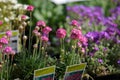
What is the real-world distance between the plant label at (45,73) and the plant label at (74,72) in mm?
113

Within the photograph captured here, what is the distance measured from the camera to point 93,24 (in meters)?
3.72

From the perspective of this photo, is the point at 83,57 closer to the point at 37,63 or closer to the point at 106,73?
the point at 106,73

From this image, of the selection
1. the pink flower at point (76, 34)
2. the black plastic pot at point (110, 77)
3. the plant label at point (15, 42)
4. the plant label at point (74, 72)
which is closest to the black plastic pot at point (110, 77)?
the black plastic pot at point (110, 77)

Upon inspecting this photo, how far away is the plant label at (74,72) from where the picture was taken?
2309mm

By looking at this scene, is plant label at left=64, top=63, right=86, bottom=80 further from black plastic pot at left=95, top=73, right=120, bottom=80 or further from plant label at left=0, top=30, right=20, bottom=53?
plant label at left=0, top=30, right=20, bottom=53

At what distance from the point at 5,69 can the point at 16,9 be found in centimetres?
107

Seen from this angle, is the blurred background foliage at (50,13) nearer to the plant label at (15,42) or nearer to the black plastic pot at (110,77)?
the plant label at (15,42)

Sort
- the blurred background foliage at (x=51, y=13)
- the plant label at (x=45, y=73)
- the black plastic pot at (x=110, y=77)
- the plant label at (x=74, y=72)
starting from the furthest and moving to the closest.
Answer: the blurred background foliage at (x=51, y=13)
the black plastic pot at (x=110, y=77)
the plant label at (x=74, y=72)
the plant label at (x=45, y=73)

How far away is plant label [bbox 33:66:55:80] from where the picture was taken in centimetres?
221

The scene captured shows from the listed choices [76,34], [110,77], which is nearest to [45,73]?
[76,34]

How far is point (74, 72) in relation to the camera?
2.35 m

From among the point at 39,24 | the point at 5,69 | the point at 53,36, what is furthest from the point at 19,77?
the point at 53,36

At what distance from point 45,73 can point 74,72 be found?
0.78 feet

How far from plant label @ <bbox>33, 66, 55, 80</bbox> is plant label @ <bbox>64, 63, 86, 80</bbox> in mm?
113
